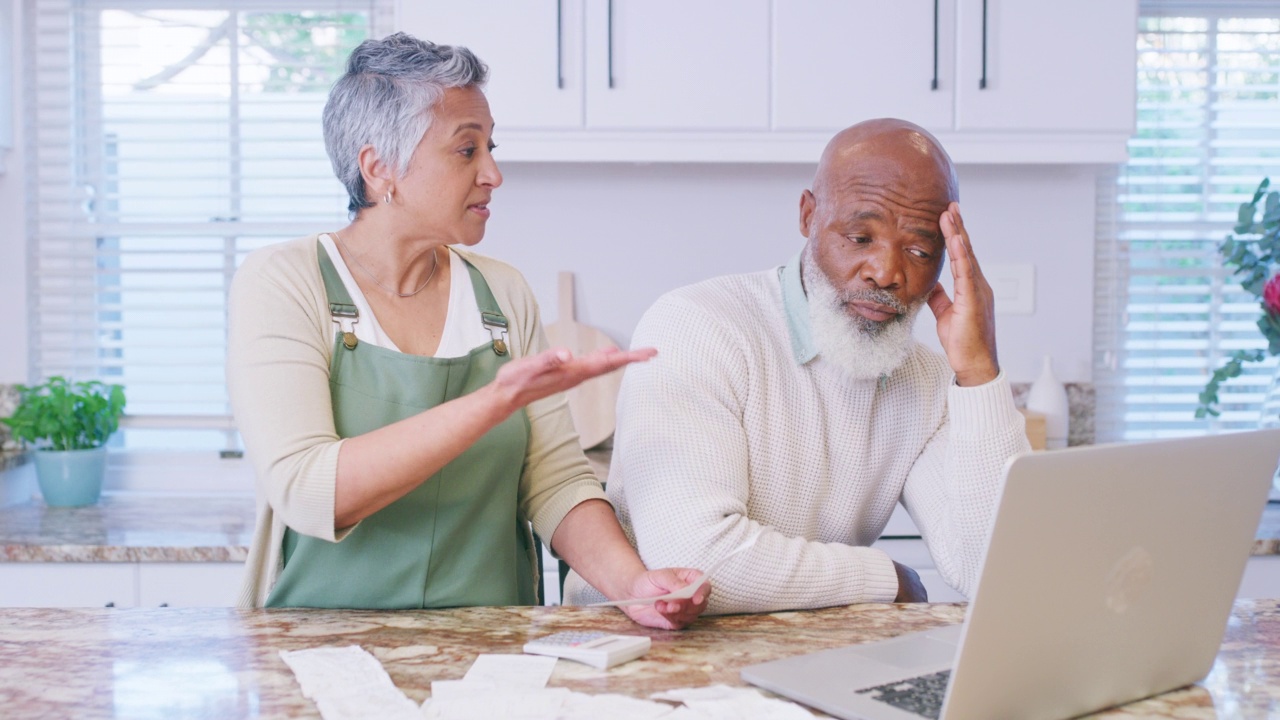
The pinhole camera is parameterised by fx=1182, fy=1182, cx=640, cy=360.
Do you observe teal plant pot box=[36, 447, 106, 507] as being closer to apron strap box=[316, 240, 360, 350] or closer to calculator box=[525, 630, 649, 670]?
apron strap box=[316, 240, 360, 350]

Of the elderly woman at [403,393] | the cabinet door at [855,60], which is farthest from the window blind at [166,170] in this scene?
the elderly woman at [403,393]

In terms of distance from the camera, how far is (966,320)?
1.59m

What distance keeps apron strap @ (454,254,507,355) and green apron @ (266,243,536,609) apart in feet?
0.12

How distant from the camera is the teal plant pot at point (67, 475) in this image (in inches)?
108

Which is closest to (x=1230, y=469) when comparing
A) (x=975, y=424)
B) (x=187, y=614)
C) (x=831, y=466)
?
(x=975, y=424)

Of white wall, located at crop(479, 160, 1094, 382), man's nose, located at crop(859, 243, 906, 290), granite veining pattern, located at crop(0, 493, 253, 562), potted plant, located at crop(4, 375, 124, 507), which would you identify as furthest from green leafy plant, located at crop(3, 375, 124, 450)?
man's nose, located at crop(859, 243, 906, 290)

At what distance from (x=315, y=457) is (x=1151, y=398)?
2.46 metres

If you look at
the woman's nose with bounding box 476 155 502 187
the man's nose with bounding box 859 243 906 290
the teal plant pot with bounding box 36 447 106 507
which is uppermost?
the woman's nose with bounding box 476 155 502 187

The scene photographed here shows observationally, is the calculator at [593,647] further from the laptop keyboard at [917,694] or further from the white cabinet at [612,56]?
the white cabinet at [612,56]

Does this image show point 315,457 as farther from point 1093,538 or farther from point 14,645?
point 1093,538

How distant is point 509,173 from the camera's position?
299cm

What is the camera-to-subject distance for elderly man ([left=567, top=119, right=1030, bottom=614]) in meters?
1.45

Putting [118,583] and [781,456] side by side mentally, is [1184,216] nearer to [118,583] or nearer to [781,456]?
[781,456]

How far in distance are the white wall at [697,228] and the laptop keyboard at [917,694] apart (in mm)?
1990
